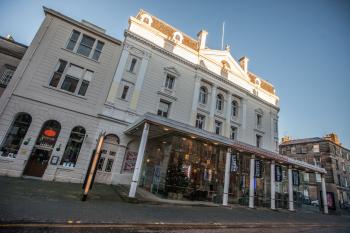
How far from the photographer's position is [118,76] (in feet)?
55.8


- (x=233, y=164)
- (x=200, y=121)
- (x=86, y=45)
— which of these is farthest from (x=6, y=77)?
(x=233, y=164)

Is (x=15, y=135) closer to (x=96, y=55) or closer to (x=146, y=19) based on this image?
(x=96, y=55)

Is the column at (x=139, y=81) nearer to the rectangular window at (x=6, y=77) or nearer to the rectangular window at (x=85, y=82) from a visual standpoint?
the rectangular window at (x=85, y=82)

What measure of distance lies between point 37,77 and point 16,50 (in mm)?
4872

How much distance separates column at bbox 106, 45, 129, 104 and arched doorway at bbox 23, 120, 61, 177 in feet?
15.5

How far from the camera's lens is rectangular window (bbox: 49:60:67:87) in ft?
48.4

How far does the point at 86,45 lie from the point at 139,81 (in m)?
5.76

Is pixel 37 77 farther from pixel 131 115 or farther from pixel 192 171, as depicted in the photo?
pixel 192 171

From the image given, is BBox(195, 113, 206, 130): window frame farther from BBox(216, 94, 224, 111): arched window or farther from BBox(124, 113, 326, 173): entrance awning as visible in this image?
BBox(124, 113, 326, 173): entrance awning

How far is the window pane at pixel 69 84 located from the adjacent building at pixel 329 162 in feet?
142

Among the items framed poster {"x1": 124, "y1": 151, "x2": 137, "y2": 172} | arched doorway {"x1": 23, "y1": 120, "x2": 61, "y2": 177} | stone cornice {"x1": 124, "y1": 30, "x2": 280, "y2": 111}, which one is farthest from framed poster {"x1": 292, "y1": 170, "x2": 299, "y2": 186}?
arched doorway {"x1": 23, "y1": 120, "x2": 61, "y2": 177}

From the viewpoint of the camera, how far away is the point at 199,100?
21750mm

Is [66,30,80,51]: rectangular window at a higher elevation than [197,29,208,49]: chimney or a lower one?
lower

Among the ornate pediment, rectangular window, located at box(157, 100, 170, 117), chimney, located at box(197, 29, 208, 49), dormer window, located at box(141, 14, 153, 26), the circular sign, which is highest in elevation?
chimney, located at box(197, 29, 208, 49)
